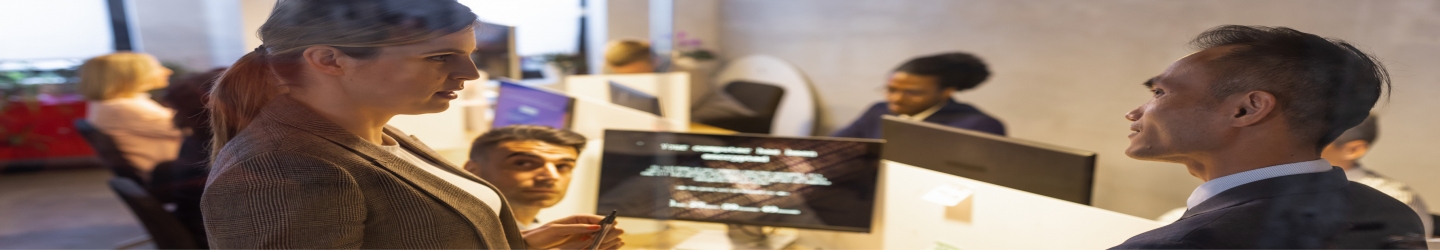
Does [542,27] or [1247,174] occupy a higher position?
[542,27]

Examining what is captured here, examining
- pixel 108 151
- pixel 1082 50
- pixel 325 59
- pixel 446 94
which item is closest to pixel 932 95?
pixel 1082 50

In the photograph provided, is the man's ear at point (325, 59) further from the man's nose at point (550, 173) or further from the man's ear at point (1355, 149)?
the man's ear at point (1355, 149)

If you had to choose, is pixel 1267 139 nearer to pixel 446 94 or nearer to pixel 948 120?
pixel 446 94

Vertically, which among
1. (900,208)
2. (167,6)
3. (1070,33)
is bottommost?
(900,208)

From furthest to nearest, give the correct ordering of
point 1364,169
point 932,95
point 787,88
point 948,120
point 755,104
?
point 787,88 < point 755,104 < point 932,95 < point 948,120 < point 1364,169

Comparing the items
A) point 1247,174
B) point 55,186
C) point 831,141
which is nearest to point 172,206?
point 55,186

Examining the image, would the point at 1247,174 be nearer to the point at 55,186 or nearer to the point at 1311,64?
the point at 1311,64

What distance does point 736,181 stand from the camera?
4.65 feet

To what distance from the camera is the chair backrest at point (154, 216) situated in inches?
43.1

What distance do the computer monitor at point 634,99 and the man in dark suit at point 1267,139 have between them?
1.09 m

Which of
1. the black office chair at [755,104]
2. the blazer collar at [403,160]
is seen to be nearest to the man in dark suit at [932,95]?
the black office chair at [755,104]

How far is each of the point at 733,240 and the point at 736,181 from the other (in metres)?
0.16

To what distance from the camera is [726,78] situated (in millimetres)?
2506

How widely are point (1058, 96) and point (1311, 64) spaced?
4.98 ft
